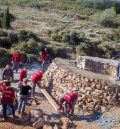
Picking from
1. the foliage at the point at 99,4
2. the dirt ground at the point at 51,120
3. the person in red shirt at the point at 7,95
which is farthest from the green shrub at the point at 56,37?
the foliage at the point at 99,4

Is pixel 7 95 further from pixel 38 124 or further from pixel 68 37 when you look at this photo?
pixel 68 37

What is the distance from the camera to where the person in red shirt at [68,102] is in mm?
18350

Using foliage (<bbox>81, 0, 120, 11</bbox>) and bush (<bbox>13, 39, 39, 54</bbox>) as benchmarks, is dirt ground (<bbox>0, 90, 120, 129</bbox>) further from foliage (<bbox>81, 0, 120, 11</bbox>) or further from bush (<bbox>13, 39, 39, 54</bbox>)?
foliage (<bbox>81, 0, 120, 11</bbox>)

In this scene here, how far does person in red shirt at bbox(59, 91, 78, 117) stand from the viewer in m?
18.4

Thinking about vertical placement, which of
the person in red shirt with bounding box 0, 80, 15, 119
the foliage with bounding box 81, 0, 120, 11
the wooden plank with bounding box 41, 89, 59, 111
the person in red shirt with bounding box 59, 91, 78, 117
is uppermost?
the foliage with bounding box 81, 0, 120, 11

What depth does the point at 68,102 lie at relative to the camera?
18.4 m

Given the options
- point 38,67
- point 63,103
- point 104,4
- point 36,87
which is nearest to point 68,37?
point 38,67

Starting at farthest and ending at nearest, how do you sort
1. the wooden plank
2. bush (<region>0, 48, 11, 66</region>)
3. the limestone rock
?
bush (<region>0, 48, 11, 66</region>), the wooden plank, the limestone rock

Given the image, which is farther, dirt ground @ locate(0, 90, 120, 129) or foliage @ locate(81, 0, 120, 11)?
foliage @ locate(81, 0, 120, 11)

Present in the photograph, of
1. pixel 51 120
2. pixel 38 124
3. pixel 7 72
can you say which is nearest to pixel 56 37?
pixel 7 72

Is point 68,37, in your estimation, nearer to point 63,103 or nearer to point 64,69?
point 64,69

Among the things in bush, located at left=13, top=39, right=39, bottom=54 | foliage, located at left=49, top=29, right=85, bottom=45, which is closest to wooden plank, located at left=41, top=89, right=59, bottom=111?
bush, located at left=13, top=39, right=39, bottom=54

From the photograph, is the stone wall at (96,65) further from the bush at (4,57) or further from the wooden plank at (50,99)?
the bush at (4,57)

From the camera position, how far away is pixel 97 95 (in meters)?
20.1
